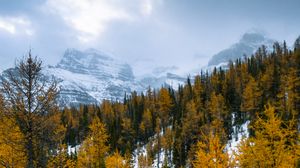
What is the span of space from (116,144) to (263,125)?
68.7m

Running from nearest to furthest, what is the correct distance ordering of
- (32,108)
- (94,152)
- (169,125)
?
(32,108) < (94,152) < (169,125)

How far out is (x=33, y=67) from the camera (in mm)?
16422

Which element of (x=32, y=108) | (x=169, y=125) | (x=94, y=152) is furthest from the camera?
(x=169, y=125)

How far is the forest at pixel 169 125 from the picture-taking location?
A: 16.1m

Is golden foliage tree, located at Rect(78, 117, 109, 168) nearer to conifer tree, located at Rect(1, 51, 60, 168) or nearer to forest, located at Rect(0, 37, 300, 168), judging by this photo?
forest, located at Rect(0, 37, 300, 168)

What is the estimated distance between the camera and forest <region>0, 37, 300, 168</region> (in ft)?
52.8

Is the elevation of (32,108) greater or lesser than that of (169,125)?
greater

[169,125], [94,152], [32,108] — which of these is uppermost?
[32,108]

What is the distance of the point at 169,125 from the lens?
→ 98.2 metres

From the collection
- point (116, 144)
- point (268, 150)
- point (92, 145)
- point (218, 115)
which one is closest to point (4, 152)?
point (268, 150)

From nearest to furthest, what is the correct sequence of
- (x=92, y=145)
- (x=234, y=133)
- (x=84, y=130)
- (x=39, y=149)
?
(x=39, y=149) → (x=92, y=145) → (x=234, y=133) → (x=84, y=130)

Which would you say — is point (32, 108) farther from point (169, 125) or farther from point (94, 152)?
point (169, 125)

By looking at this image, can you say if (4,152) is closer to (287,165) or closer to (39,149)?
(39,149)

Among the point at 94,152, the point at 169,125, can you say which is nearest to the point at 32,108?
the point at 94,152
